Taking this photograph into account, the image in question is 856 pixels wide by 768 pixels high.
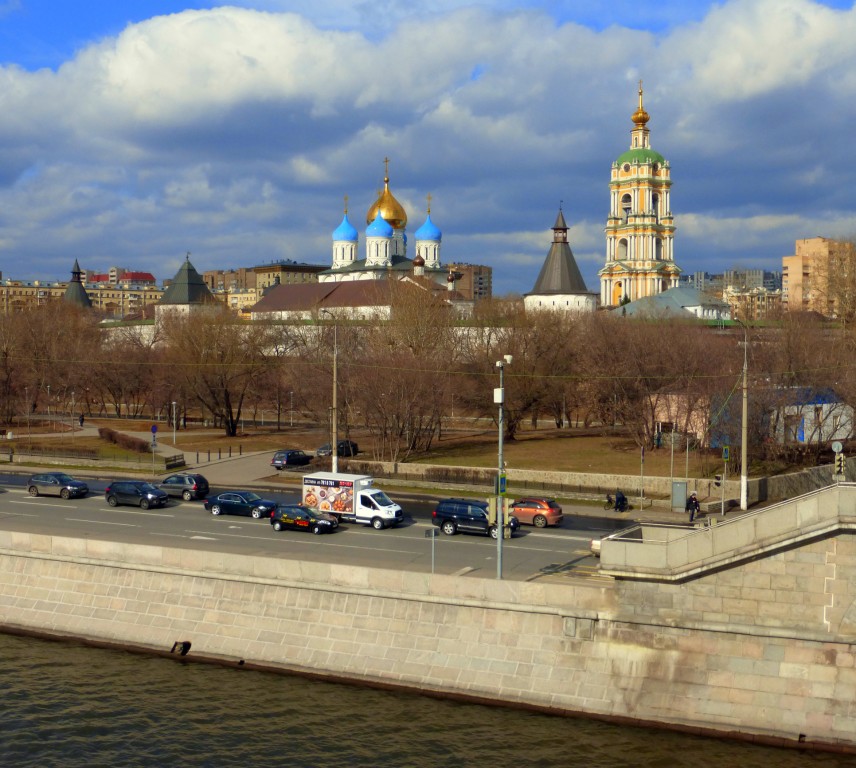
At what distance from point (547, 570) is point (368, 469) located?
81.5 feet

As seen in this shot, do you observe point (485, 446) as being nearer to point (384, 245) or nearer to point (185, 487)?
point (185, 487)

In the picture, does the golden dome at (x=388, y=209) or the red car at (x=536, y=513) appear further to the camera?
the golden dome at (x=388, y=209)

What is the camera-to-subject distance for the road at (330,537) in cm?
2938

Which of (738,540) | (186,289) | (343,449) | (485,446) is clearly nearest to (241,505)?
(343,449)

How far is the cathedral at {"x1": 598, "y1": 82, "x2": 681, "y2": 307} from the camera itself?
460 feet

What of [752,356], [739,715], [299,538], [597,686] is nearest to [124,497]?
[299,538]

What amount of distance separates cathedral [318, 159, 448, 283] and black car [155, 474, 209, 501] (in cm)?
10045

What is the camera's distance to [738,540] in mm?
22766

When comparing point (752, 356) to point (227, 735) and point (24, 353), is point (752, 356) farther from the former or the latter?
point (24, 353)

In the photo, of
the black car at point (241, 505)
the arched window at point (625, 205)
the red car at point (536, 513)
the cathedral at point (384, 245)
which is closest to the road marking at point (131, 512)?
the black car at point (241, 505)

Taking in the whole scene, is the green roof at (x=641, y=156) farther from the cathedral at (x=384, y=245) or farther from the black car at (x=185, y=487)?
the black car at (x=185, y=487)

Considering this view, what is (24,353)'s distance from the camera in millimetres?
82688

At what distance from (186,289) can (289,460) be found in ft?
262

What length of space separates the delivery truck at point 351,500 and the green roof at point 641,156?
376 feet
